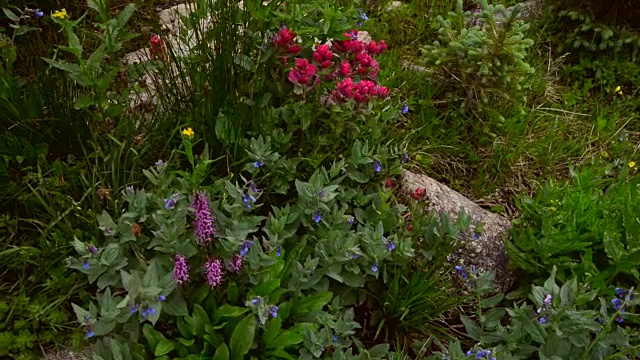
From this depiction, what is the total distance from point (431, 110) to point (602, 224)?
109 centimetres

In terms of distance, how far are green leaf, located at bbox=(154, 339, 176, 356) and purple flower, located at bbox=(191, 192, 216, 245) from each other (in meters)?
0.35

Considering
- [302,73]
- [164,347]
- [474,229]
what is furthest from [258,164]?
[474,229]

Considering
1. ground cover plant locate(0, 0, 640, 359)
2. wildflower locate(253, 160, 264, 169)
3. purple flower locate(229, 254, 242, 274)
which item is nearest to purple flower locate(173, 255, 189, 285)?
ground cover plant locate(0, 0, 640, 359)

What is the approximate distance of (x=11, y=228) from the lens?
2.48m

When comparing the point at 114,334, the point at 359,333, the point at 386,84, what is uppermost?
the point at 386,84

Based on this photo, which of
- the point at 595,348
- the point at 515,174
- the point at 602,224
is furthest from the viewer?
the point at 515,174

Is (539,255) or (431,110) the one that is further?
(431,110)

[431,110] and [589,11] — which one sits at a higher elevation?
[589,11]

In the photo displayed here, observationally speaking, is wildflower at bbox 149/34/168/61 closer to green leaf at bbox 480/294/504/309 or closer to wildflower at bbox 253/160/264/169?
wildflower at bbox 253/160/264/169

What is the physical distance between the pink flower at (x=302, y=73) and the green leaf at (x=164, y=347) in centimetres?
114

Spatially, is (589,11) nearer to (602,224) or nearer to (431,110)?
(431,110)

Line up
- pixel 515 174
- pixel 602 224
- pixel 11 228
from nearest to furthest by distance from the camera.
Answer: pixel 11 228 → pixel 602 224 → pixel 515 174

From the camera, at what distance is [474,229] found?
2.73m

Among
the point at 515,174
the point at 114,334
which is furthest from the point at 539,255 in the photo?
the point at 114,334
